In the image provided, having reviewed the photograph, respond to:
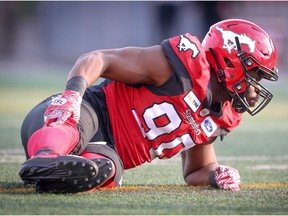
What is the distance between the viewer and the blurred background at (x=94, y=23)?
2562 centimetres

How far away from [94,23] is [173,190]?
23.7 meters

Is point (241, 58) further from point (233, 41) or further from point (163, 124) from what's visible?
point (163, 124)

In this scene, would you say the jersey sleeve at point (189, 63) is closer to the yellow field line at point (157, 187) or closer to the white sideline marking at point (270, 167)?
the yellow field line at point (157, 187)

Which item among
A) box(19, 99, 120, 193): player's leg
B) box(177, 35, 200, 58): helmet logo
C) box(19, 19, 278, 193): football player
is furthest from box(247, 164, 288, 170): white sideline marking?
box(19, 99, 120, 193): player's leg

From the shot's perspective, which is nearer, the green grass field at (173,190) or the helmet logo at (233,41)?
the green grass field at (173,190)

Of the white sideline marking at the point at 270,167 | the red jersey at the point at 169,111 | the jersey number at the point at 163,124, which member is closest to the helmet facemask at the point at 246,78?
the red jersey at the point at 169,111

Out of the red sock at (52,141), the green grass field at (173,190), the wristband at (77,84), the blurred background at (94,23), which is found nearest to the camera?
the green grass field at (173,190)

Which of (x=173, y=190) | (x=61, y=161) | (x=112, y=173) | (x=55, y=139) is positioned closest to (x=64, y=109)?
(x=55, y=139)

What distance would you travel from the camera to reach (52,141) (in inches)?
150

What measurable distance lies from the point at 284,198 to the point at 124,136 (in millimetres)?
1057

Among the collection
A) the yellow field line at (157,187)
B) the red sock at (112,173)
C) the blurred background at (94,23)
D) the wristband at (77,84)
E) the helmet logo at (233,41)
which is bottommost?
the blurred background at (94,23)

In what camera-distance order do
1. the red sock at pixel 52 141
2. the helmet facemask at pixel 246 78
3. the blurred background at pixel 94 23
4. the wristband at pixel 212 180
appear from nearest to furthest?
the red sock at pixel 52 141, the helmet facemask at pixel 246 78, the wristband at pixel 212 180, the blurred background at pixel 94 23

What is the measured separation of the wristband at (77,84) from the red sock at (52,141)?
0.72ft

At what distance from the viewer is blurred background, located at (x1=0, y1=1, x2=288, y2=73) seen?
25.6 meters
